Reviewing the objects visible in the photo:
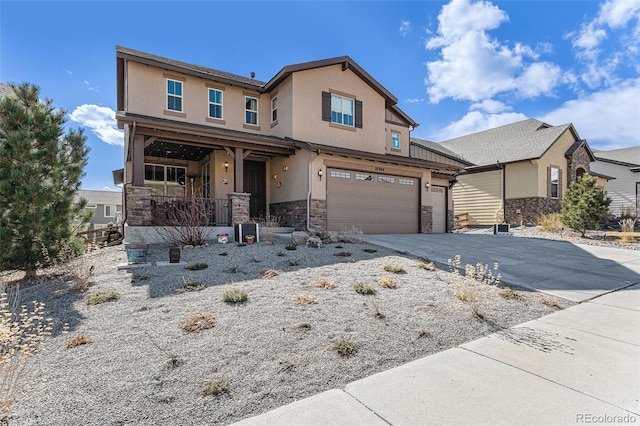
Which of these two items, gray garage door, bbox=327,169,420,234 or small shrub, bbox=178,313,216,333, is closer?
small shrub, bbox=178,313,216,333

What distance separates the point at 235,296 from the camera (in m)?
5.01

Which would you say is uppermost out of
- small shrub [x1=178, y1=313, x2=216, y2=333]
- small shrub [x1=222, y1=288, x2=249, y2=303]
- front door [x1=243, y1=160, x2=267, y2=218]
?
front door [x1=243, y1=160, x2=267, y2=218]

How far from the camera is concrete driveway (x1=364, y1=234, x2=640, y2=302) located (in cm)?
663

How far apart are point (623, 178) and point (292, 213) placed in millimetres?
26289

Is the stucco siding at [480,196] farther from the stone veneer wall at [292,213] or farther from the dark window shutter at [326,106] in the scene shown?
the stone veneer wall at [292,213]

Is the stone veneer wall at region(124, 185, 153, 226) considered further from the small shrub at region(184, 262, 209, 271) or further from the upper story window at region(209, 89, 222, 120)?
the upper story window at region(209, 89, 222, 120)

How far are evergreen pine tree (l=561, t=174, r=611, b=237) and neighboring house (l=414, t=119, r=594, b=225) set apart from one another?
4764 mm

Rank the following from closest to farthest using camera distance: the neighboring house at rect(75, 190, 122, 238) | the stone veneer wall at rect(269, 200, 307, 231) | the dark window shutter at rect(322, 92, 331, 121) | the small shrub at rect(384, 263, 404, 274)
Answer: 1. the small shrub at rect(384, 263, 404, 274)
2. the stone veneer wall at rect(269, 200, 307, 231)
3. the dark window shutter at rect(322, 92, 331, 121)
4. the neighboring house at rect(75, 190, 122, 238)

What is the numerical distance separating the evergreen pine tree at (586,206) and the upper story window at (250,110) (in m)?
14.9

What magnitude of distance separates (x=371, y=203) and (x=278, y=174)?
4403mm

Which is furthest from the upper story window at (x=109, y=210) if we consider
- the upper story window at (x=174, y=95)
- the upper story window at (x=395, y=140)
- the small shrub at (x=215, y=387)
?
the small shrub at (x=215, y=387)

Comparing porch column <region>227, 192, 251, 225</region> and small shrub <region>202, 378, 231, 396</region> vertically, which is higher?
porch column <region>227, 192, 251, 225</region>

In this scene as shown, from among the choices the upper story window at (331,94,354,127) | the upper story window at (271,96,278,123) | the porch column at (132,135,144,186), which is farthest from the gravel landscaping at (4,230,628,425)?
the upper story window at (331,94,354,127)

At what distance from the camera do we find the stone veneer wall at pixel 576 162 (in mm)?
21250
